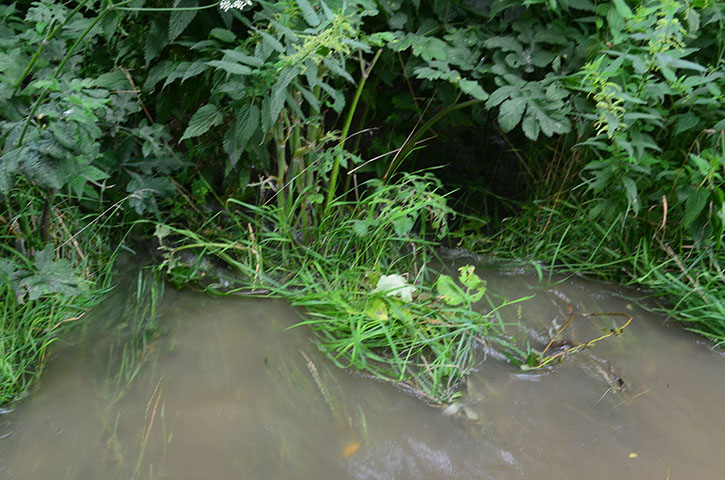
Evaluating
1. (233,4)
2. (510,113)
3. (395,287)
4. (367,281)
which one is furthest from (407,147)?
(233,4)

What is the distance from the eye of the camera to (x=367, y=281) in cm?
223

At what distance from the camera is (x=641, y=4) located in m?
2.15

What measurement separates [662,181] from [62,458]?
230 centimetres

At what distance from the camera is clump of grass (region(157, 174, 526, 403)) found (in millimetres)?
1946

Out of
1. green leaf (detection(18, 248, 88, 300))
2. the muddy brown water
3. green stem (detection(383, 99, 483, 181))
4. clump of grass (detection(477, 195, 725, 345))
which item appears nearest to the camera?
the muddy brown water

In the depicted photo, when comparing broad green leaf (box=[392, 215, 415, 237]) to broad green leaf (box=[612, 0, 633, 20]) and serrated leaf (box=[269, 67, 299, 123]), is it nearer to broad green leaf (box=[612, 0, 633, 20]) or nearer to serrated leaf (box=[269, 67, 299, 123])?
serrated leaf (box=[269, 67, 299, 123])

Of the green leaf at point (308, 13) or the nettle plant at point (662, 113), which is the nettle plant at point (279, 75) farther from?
the nettle plant at point (662, 113)

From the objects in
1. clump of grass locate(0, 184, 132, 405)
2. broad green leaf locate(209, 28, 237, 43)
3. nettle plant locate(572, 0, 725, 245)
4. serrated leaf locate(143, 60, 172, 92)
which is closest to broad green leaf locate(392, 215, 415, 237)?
nettle plant locate(572, 0, 725, 245)

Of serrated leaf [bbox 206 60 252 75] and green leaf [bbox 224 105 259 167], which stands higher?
serrated leaf [bbox 206 60 252 75]

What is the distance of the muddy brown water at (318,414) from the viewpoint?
1.59 m

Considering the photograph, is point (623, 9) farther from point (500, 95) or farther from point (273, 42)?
point (273, 42)

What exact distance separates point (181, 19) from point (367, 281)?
1.12 metres

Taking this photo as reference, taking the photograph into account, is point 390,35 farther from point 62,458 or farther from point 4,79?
point 62,458

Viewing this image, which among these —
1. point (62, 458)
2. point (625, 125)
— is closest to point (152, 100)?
point (62, 458)
